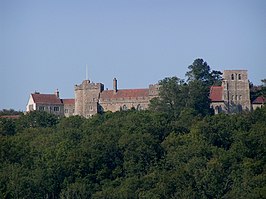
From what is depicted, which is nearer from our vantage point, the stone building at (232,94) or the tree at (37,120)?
the stone building at (232,94)

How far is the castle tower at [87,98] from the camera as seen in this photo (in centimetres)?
10088

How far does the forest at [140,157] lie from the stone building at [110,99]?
8427mm

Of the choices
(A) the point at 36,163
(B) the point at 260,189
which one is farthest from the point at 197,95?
(B) the point at 260,189

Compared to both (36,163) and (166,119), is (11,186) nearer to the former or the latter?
(36,163)

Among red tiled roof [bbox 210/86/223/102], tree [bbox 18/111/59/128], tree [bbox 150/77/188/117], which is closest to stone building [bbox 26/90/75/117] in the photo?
tree [bbox 18/111/59/128]

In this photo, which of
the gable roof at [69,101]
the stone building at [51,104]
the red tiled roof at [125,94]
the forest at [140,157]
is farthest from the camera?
the gable roof at [69,101]

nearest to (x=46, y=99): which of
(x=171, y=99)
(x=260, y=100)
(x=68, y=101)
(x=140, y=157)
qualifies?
(x=68, y=101)

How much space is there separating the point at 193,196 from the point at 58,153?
38.2 feet

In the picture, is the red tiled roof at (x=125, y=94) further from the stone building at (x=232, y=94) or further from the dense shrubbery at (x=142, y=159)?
the dense shrubbery at (x=142, y=159)

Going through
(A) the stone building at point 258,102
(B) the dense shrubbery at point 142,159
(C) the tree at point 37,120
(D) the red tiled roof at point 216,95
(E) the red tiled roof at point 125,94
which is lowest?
(B) the dense shrubbery at point 142,159

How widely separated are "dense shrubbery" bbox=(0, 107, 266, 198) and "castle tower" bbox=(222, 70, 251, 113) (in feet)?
20.0

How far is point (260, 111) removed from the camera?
87312 millimetres

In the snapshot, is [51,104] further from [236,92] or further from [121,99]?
[236,92]

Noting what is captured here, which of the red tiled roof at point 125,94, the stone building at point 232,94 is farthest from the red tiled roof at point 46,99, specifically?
the stone building at point 232,94
